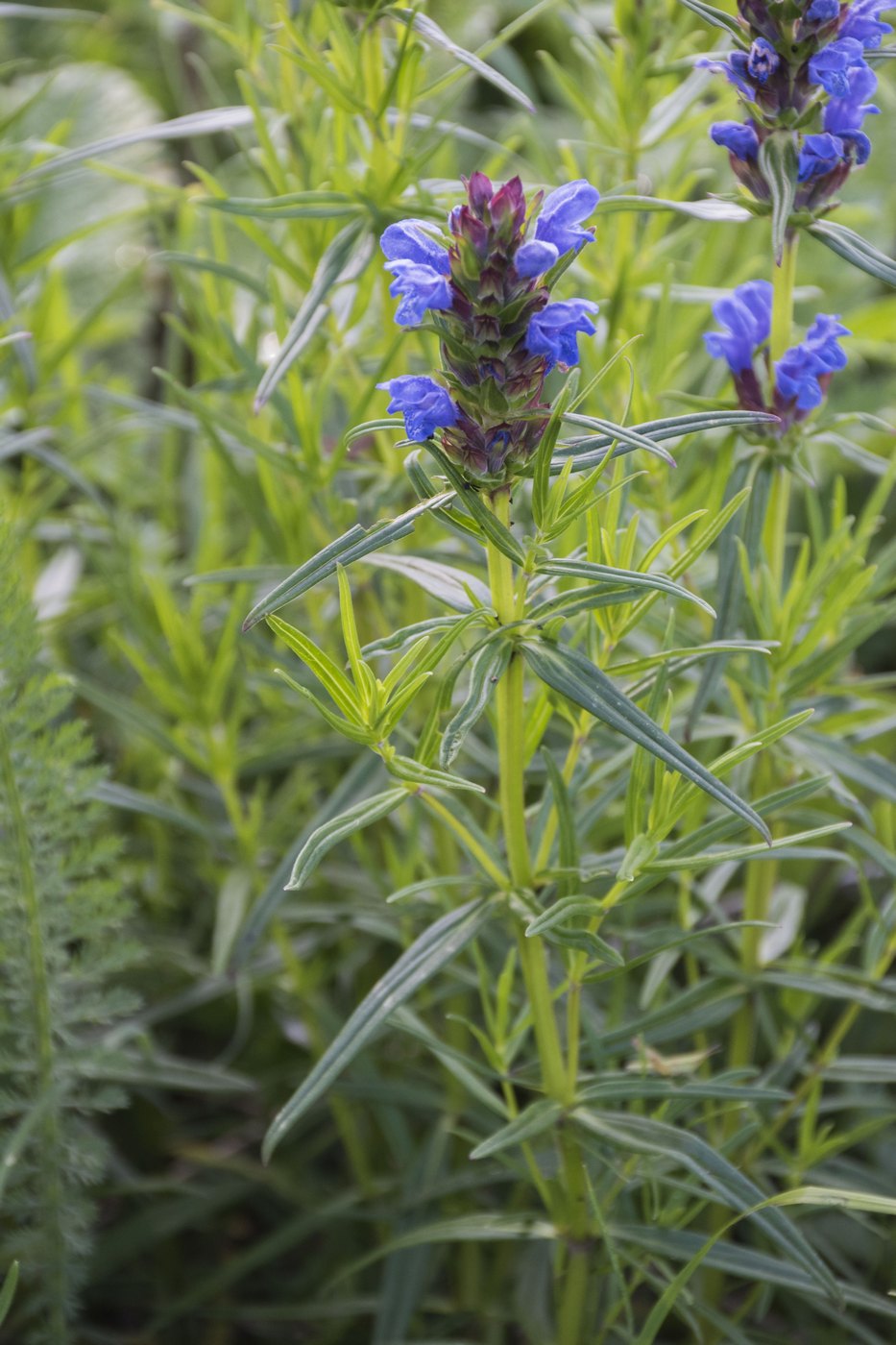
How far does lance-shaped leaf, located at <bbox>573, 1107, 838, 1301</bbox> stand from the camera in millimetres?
750

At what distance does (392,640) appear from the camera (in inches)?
25.7

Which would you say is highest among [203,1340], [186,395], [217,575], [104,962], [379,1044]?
[186,395]

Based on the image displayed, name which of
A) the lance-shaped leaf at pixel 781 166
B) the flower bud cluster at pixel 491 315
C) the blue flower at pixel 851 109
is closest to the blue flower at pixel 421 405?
the flower bud cluster at pixel 491 315

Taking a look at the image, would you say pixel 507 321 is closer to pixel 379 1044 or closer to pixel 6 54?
pixel 379 1044

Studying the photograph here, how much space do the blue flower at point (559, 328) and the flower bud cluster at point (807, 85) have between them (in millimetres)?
225

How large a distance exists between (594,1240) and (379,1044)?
0.42 metres

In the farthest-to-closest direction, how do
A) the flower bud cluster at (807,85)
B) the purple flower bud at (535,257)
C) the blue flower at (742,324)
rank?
the blue flower at (742,324)
the flower bud cluster at (807,85)
the purple flower bud at (535,257)

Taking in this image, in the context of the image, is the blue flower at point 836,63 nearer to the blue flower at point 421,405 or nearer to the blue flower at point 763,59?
the blue flower at point 763,59

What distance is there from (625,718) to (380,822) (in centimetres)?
54

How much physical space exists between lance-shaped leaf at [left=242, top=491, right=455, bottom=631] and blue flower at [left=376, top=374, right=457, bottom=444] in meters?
0.04

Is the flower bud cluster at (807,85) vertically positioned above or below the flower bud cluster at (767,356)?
above

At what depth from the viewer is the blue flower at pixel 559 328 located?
1.90ft

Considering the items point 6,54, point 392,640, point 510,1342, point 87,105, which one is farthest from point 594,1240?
point 6,54

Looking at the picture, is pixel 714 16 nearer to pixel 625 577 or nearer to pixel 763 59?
pixel 763 59
